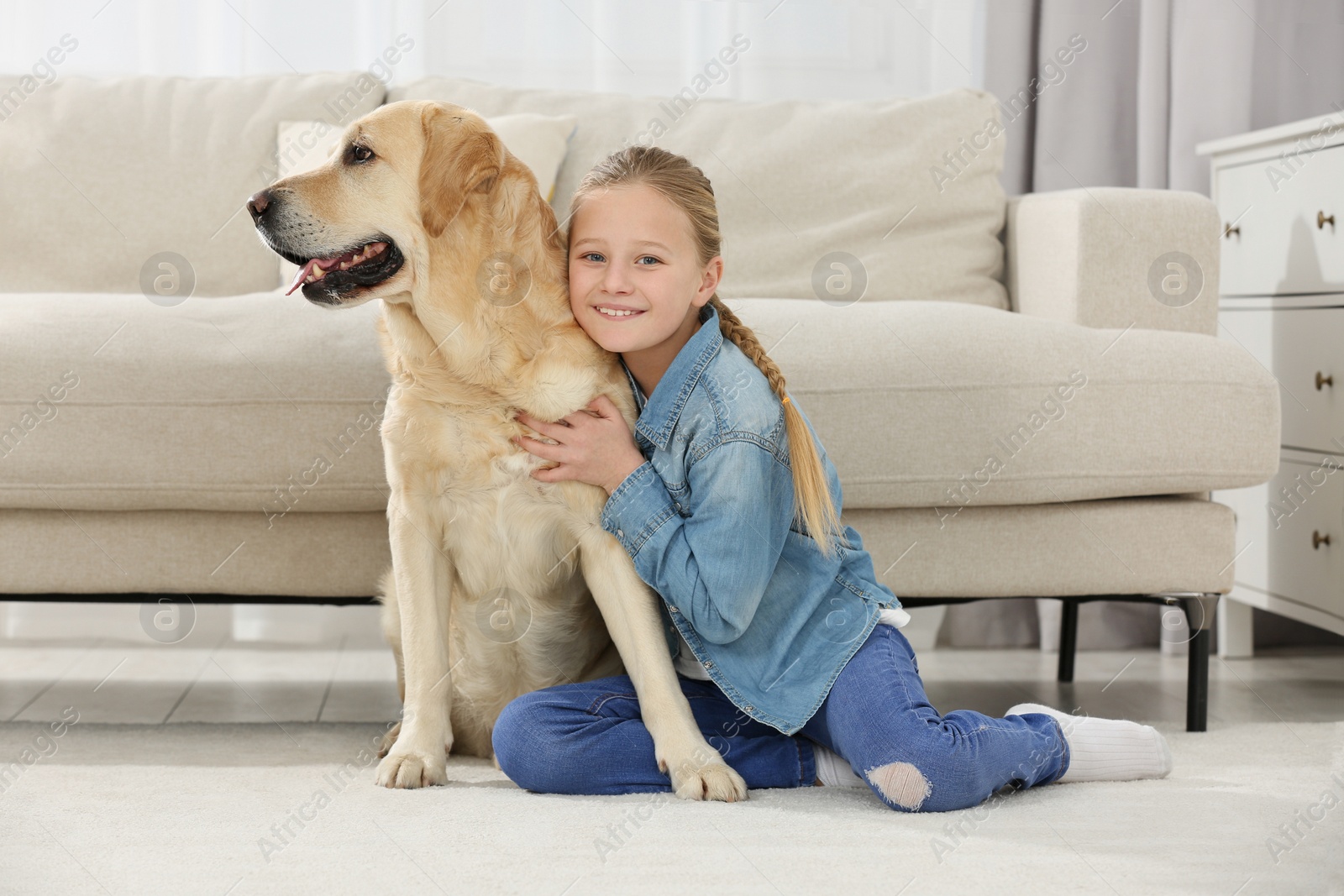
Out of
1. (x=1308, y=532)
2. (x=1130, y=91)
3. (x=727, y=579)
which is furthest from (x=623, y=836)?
(x=1130, y=91)

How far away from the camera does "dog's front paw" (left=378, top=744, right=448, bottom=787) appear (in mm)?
1280

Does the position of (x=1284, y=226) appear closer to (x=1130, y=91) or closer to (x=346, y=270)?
(x=1130, y=91)

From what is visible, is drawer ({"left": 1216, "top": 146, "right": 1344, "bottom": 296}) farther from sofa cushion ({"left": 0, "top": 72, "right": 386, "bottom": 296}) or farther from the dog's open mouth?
sofa cushion ({"left": 0, "top": 72, "right": 386, "bottom": 296})

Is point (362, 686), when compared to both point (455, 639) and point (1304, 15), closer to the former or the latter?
point (455, 639)

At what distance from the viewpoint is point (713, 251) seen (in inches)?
55.5

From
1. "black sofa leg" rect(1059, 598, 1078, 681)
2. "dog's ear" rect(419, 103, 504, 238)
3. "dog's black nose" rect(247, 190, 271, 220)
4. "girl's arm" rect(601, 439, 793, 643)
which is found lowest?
"black sofa leg" rect(1059, 598, 1078, 681)

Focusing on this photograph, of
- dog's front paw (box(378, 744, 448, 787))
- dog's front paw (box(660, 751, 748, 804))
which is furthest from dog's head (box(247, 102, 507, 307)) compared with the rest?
dog's front paw (box(660, 751, 748, 804))

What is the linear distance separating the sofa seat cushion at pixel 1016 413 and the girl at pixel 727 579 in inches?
10.7

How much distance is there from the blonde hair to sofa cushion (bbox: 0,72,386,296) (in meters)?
1.15

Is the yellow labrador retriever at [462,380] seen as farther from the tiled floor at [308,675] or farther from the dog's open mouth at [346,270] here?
the tiled floor at [308,675]

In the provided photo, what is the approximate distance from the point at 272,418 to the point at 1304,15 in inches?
101

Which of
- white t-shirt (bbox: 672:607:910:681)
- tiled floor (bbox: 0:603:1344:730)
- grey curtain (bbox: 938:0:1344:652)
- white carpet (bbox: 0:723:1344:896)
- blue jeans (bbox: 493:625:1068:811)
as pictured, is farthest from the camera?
grey curtain (bbox: 938:0:1344:652)

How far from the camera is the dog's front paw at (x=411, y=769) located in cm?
128

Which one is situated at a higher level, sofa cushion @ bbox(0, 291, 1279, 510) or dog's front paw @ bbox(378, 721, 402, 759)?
sofa cushion @ bbox(0, 291, 1279, 510)
